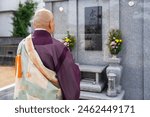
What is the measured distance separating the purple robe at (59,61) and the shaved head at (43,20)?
52 mm

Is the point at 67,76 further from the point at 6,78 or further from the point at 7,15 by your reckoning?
the point at 7,15

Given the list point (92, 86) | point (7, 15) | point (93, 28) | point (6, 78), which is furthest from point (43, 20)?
point (7, 15)

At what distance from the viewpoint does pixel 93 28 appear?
229 inches

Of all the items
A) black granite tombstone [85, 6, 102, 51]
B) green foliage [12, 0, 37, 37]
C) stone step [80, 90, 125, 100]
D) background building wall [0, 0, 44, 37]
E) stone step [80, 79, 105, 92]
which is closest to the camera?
stone step [80, 90, 125, 100]

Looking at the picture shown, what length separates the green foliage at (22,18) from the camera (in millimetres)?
14047

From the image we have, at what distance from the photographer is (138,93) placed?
5.45 m

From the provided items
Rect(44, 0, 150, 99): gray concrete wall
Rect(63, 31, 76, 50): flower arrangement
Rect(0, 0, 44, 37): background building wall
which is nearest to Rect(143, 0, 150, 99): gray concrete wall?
Rect(44, 0, 150, 99): gray concrete wall

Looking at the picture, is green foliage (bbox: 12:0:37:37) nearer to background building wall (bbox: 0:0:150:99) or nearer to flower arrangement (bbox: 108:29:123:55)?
background building wall (bbox: 0:0:150:99)

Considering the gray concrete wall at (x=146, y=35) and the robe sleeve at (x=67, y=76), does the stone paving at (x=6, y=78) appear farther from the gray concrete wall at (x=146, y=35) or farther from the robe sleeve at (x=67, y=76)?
the robe sleeve at (x=67, y=76)

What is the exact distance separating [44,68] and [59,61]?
5.4 inches

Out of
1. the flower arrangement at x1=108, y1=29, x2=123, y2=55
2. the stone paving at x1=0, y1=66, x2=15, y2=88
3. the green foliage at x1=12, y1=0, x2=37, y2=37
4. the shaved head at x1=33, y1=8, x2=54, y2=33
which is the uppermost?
the green foliage at x1=12, y1=0, x2=37, y2=37

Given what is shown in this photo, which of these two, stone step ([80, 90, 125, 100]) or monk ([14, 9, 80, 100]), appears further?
stone step ([80, 90, 125, 100])

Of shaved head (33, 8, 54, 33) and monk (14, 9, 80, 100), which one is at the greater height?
shaved head (33, 8, 54, 33)

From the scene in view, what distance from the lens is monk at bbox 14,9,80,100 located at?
173 cm
